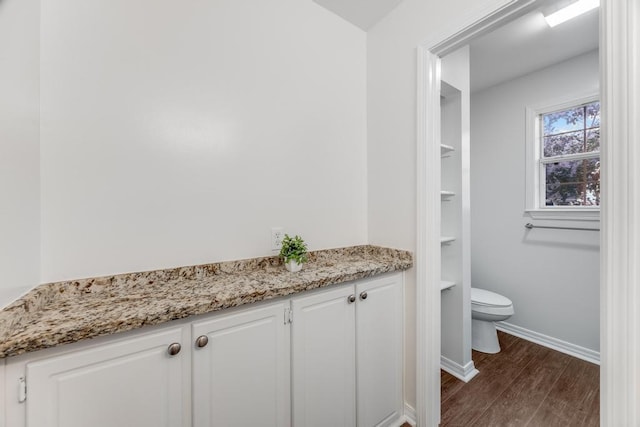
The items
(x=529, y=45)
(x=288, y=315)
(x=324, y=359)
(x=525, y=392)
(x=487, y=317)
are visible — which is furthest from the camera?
(x=487, y=317)

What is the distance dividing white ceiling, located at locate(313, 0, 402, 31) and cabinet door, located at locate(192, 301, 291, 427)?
1.77 metres

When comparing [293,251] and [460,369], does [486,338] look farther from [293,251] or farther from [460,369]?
[293,251]

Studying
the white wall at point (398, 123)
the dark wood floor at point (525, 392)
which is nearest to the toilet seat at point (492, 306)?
the dark wood floor at point (525, 392)

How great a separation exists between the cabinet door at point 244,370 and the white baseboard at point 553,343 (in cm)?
253

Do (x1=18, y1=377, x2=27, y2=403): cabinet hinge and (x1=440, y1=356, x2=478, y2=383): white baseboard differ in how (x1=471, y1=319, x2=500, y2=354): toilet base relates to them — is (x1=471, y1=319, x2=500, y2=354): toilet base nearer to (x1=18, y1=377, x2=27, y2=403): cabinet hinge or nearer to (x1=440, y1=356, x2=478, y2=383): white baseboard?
(x1=440, y1=356, x2=478, y2=383): white baseboard

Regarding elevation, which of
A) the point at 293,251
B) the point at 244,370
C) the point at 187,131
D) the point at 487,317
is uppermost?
the point at 187,131

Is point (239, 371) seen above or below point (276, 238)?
below

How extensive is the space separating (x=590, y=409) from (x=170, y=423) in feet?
7.66

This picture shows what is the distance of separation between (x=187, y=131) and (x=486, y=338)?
8.93 feet

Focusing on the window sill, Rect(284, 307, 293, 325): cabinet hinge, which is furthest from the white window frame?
Rect(284, 307, 293, 325): cabinet hinge

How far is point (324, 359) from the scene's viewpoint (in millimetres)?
1195

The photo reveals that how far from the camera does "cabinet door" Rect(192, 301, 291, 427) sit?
900 millimetres

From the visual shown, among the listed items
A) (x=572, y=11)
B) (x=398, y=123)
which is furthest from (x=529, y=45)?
(x=398, y=123)

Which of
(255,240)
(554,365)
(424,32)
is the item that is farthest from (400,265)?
(554,365)
